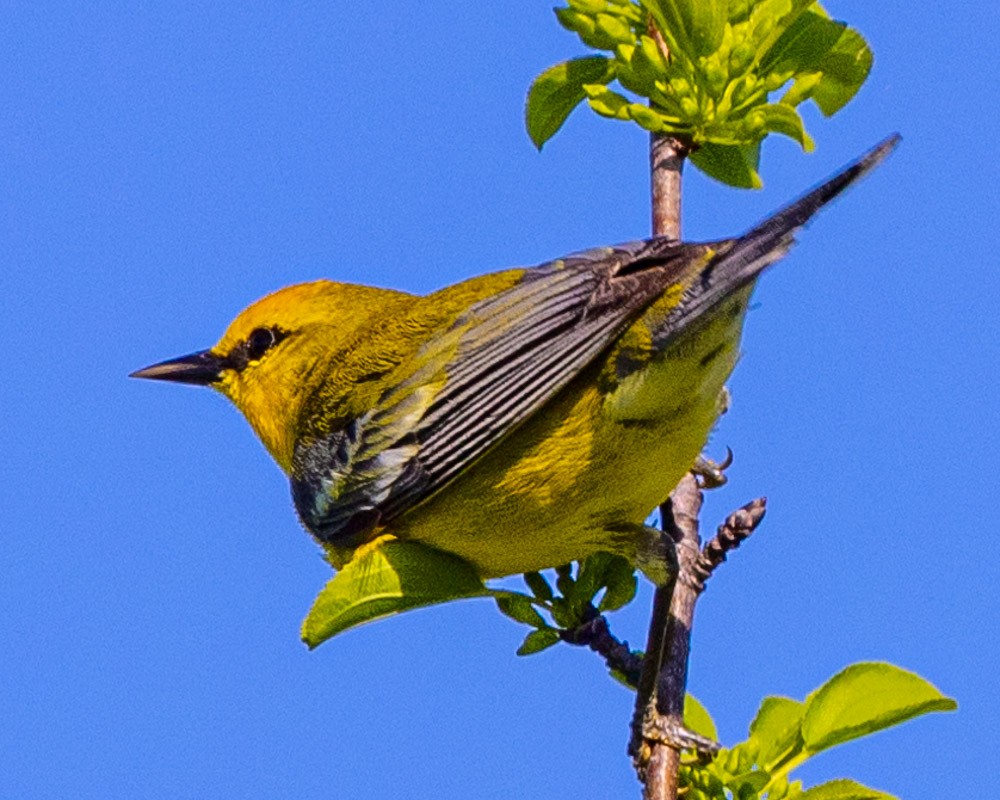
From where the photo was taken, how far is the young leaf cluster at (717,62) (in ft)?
12.6

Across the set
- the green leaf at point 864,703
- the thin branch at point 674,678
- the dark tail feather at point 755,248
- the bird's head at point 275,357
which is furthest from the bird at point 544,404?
the green leaf at point 864,703

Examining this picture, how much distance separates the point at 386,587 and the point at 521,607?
0.39m

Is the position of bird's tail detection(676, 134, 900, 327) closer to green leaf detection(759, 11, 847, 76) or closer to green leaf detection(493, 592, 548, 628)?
green leaf detection(759, 11, 847, 76)

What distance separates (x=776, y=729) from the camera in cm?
365

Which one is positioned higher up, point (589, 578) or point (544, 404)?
point (544, 404)

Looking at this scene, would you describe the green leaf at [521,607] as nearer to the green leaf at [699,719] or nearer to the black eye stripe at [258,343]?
the green leaf at [699,719]

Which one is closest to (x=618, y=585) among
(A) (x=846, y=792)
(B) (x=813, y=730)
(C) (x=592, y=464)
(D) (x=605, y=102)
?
(C) (x=592, y=464)

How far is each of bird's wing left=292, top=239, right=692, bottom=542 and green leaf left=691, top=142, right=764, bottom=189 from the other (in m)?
0.68

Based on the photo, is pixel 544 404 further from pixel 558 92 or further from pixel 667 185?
pixel 558 92

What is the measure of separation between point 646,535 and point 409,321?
133 cm

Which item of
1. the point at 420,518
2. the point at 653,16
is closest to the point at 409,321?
the point at 420,518

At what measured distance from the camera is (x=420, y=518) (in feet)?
14.6

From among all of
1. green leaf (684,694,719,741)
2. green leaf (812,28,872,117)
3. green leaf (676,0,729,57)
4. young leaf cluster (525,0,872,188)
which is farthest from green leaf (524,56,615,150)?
green leaf (684,694,719,741)

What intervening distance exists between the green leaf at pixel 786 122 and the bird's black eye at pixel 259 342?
2.30m
